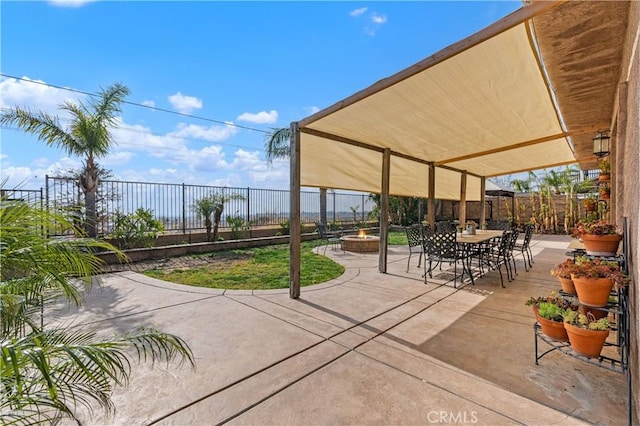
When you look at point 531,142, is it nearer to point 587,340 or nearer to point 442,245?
point 442,245

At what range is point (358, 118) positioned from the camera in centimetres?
420

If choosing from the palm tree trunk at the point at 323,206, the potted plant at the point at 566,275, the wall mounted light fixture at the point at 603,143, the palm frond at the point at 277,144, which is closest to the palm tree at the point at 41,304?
the potted plant at the point at 566,275

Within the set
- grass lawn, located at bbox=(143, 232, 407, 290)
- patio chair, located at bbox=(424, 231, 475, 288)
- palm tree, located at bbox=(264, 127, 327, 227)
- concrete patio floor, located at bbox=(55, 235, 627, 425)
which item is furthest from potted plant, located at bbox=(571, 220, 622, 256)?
palm tree, located at bbox=(264, 127, 327, 227)

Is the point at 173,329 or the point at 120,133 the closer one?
the point at 173,329

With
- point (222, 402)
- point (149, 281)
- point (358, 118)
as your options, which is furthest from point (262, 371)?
point (149, 281)

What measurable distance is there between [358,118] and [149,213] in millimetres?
6406

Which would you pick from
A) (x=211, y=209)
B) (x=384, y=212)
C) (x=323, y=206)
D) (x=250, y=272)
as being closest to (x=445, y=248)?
(x=384, y=212)

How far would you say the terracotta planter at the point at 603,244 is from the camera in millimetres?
2370

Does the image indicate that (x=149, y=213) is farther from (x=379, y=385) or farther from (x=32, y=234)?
(x=379, y=385)

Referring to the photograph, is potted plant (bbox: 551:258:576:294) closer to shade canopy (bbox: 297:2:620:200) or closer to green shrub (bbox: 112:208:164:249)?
shade canopy (bbox: 297:2:620:200)

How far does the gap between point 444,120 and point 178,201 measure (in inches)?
295

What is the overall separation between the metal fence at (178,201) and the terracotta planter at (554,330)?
633cm

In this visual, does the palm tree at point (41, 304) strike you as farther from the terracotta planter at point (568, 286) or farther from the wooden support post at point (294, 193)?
the terracotta planter at point (568, 286)

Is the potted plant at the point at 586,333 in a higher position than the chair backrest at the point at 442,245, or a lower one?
lower
